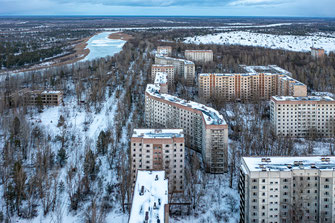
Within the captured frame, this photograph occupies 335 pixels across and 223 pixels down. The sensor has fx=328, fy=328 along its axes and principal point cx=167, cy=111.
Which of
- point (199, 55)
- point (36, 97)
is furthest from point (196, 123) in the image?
point (199, 55)

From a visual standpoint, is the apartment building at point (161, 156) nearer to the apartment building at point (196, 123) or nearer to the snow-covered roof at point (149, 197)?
the snow-covered roof at point (149, 197)

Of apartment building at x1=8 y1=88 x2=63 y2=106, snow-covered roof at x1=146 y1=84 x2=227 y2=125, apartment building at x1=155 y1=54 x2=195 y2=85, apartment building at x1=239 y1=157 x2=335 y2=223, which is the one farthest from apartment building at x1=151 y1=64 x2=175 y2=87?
apartment building at x1=239 y1=157 x2=335 y2=223

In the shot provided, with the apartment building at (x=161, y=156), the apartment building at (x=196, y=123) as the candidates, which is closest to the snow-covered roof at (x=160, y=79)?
the apartment building at (x=196, y=123)

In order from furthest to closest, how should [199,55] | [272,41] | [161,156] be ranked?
[272,41]
[199,55]
[161,156]

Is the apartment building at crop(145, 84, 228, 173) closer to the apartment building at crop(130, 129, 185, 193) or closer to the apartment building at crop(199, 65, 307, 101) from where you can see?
the apartment building at crop(130, 129, 185, 193)

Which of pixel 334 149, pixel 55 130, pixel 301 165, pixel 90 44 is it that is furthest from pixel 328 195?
pixel 90 44

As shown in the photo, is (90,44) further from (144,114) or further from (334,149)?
(334,149)

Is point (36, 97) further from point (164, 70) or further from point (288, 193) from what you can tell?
point (288, 193)
